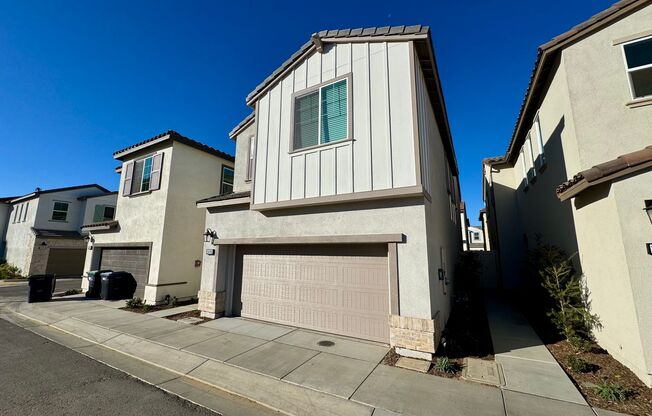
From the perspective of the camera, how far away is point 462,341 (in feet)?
20.4

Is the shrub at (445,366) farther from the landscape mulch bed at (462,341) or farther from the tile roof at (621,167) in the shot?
the tile roof at (621,167)

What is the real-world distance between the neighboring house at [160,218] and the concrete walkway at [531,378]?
11210 mm

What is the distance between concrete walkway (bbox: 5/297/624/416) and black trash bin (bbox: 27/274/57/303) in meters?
4.68

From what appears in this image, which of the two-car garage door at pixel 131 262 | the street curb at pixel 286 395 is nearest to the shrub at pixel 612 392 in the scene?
the street curb at pixel 286 395

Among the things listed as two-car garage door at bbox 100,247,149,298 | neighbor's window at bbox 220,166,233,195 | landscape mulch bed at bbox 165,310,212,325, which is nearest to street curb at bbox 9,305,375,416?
landscape mulch bed at bbox 165,310,212,325

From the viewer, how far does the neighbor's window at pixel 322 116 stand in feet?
22.8

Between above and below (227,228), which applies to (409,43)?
above

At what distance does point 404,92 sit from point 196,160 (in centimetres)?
1021

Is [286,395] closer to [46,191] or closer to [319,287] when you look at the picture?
[319,287]

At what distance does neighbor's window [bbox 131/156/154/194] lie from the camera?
12.6 meters

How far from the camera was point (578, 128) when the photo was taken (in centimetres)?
611

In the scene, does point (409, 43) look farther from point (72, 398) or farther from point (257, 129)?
point (72, 398)

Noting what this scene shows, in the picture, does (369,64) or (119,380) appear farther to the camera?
(369,64)

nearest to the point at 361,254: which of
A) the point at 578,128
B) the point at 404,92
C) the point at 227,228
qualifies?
the point at 404,92
